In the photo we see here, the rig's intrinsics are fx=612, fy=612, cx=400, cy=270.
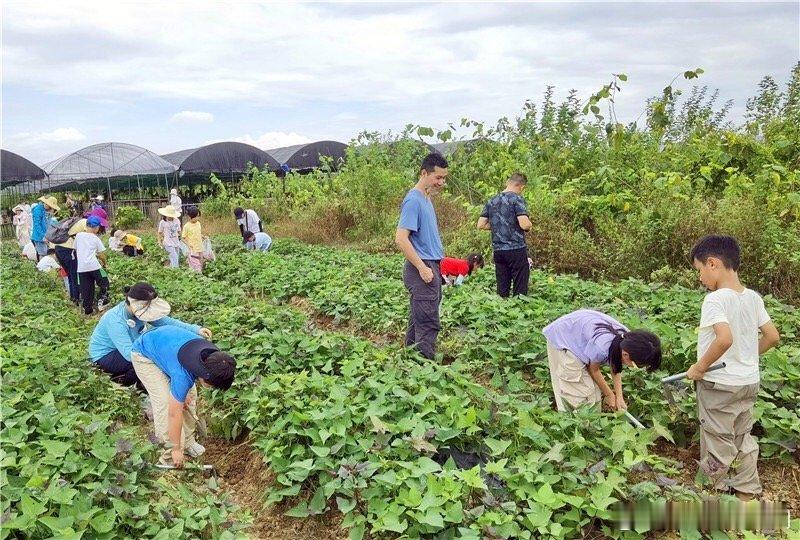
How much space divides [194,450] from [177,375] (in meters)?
0.59

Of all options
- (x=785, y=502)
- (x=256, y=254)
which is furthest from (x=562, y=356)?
(x=256, y=254)

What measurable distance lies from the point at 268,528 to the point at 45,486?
1.06 meters

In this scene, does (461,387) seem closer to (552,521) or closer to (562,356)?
(562,356)

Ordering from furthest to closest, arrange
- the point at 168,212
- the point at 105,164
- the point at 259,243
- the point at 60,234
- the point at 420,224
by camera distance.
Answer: the point at 105,164, the point at 259,243, the point at 168,212, the point at 60,234, the point at 420,224

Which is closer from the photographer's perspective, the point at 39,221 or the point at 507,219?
the point at 507,219

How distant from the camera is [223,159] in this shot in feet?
83.6

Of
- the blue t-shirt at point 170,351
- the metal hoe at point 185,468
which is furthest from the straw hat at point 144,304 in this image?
the metal hoe at point 185,468

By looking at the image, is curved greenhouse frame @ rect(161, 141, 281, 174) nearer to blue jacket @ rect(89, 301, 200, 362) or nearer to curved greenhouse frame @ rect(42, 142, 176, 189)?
curved greenhouse frame @ rect(42, 142, 176, 189)

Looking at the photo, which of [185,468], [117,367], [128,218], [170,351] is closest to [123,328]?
[117,367]

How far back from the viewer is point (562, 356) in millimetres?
3824

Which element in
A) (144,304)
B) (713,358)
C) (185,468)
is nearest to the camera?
(713,358)

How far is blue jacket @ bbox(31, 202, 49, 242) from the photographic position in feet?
36.6

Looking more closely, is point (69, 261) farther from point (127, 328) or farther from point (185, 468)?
point (185, 468)

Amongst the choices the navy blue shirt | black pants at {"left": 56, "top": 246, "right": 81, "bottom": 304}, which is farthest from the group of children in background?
black pants at {"left": 56, "top": 246, "right": 81, "bottom": 304}
